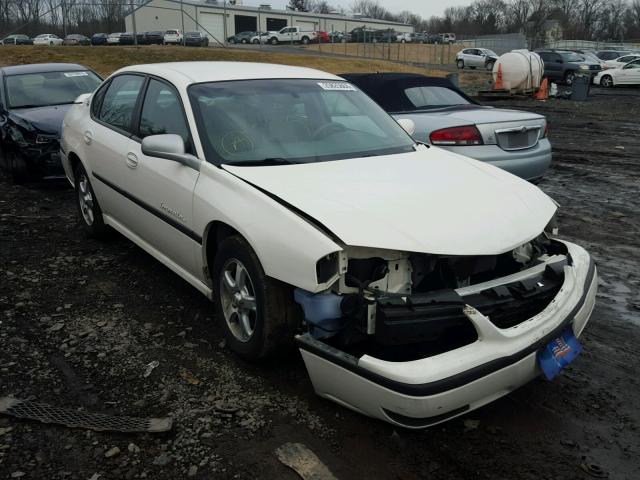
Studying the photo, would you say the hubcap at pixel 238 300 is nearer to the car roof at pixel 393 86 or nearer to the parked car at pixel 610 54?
the car roof at pixel 393 86

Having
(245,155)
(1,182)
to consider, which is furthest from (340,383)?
(1,182)

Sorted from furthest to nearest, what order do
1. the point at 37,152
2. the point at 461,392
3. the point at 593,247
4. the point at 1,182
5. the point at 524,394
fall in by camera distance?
the point at 1,182 → the point at 37,152 → the point at 593,247 → the point at 524,394 → the point at 461,392

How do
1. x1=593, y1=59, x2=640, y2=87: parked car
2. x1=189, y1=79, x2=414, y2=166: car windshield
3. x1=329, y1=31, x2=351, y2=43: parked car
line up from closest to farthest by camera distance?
x1=189, y1=79, x2=414, y2=166: car windshield → x1=593, y1=59, x2=640, y2=87: parked car → x1=329, y1=31, x2=351, y2=43: parked car

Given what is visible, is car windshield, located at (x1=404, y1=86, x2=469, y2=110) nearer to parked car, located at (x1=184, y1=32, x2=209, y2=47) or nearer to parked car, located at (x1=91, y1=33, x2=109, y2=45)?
parked car, located at (x1=184, y1=32, x2=209, y2=47)

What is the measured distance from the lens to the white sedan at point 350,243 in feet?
8.44

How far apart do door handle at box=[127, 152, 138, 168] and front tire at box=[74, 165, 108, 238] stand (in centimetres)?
111

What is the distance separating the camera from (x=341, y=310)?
266cm

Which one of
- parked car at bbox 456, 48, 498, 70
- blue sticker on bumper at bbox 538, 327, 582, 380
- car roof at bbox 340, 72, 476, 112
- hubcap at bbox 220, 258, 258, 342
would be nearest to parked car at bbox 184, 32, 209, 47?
parked car at bbox 456, 48, 498, 70

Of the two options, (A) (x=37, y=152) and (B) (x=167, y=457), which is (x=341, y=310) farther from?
(A) (x=37, y=152)

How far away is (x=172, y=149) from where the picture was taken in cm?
354

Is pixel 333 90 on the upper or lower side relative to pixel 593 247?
upper

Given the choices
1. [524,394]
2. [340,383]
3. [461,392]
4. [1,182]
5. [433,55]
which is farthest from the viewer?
[433,55]

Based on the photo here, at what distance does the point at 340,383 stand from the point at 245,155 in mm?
1582

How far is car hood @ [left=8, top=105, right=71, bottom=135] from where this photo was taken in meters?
7.45
